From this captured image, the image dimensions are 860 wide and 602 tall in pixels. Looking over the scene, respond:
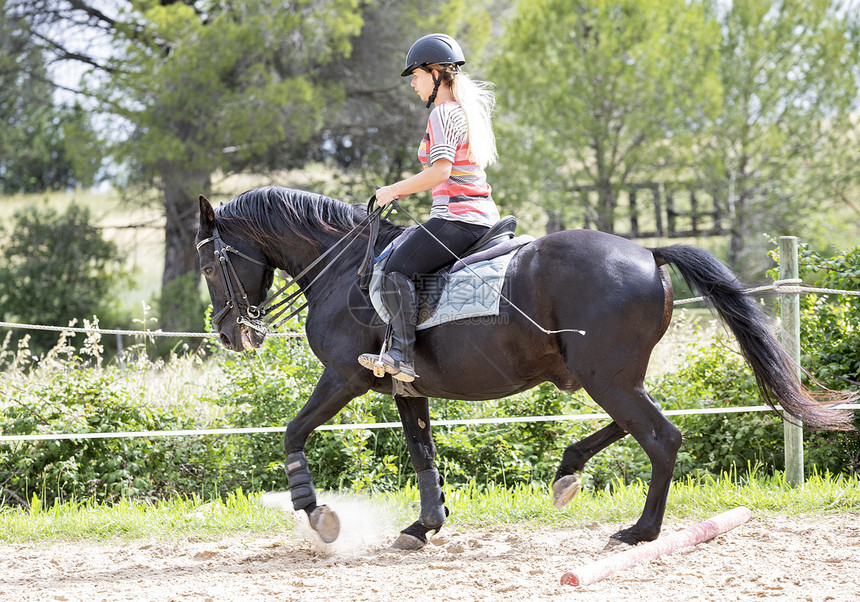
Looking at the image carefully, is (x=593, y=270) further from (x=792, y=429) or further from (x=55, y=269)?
(x=55, y=269)

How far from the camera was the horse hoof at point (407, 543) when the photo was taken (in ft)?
15.0

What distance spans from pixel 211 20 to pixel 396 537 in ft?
40.7

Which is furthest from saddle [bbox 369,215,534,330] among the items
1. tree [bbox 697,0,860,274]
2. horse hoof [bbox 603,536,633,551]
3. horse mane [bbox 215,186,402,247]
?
tree [bbox 697,0,860,274]

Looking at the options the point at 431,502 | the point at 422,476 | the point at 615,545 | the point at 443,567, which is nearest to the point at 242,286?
the point at 422,476

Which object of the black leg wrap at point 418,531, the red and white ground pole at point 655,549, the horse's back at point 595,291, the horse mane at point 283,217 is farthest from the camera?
the horse mane at point 283,217

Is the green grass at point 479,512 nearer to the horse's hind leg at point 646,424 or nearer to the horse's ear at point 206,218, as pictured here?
the horse's hind leg at point 646,424

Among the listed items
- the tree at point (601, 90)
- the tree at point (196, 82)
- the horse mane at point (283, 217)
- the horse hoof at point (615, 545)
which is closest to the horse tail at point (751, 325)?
the horse hoof at point (615, 545)

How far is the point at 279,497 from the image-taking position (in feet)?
16.6

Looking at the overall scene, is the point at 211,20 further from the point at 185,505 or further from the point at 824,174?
the point at 824,174

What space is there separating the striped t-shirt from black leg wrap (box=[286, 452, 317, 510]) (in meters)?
1.56

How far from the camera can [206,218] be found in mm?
4676

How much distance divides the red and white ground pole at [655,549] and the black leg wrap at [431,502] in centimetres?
115

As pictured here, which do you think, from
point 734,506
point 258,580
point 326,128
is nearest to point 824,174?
point 326,128

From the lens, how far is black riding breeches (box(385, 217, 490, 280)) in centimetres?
426
